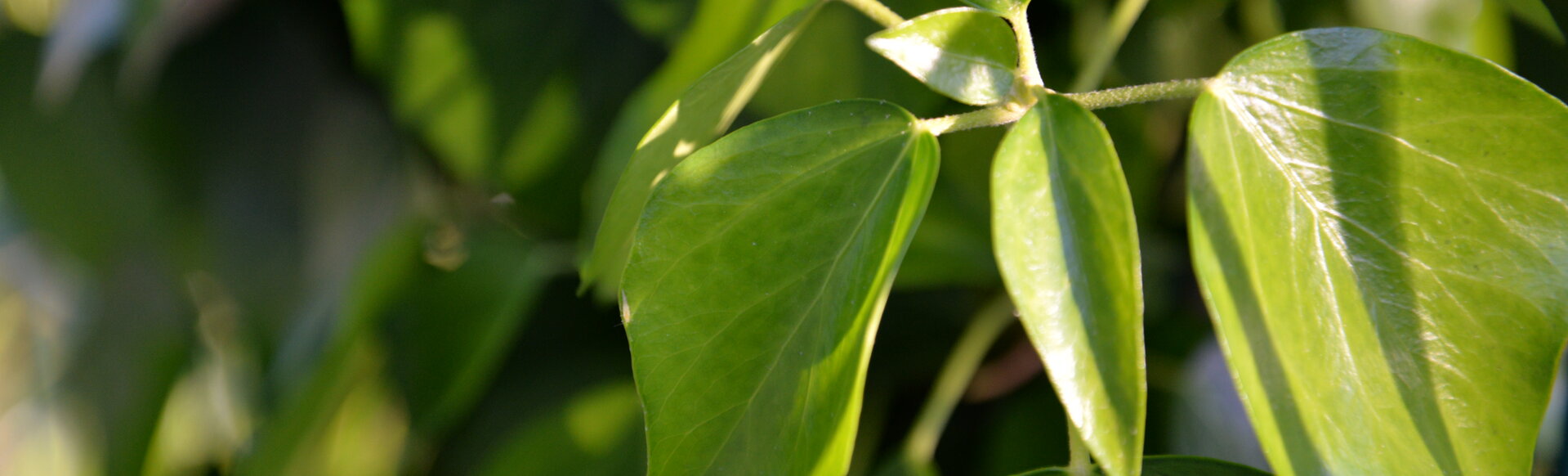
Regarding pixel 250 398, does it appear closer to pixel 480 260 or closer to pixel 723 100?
pixel 480 260

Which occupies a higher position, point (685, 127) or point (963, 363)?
point (685, 127)

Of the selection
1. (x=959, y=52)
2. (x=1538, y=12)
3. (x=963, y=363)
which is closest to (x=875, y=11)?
(x=959, y=52)

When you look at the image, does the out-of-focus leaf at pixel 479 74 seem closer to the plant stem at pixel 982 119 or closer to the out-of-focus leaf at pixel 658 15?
the out-of-focus leaf at pixel 658 15

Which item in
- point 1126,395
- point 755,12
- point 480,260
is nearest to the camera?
point 1126,395

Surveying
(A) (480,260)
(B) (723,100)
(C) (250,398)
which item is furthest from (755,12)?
(C) (250,398)

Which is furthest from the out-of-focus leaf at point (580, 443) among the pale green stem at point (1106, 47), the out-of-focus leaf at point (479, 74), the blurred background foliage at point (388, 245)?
the pale green stem at point (1106, 47)

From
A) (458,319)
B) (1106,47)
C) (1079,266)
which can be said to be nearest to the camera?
(1079,266)

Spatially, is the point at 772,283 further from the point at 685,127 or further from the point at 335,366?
the point at 335,366

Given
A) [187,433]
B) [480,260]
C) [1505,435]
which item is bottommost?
[187,433]
